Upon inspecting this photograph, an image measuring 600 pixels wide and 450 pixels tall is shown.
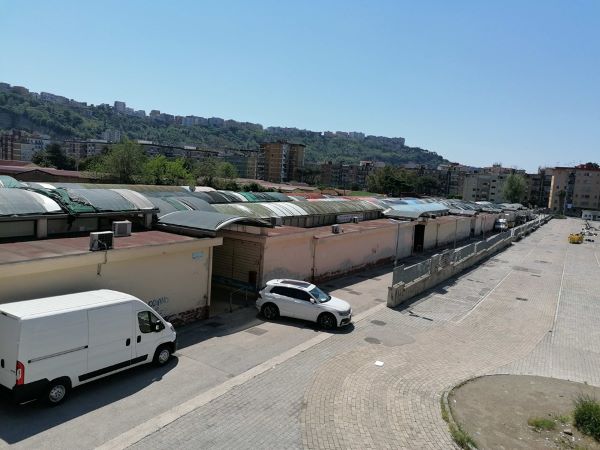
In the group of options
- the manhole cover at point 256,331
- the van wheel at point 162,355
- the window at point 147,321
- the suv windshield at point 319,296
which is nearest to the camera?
A: the window at point 147,321

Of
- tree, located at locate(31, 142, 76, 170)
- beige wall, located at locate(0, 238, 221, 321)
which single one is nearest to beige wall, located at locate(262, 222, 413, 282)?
beige wall, located at locate(0, 238, 221, 321)

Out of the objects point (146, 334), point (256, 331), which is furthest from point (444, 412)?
point (146, 334)

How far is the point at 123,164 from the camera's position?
7269 centimetres

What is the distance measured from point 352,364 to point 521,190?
485 feet

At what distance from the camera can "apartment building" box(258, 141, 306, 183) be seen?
18025 centimetres

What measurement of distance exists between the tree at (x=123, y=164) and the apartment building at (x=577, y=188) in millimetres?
136788

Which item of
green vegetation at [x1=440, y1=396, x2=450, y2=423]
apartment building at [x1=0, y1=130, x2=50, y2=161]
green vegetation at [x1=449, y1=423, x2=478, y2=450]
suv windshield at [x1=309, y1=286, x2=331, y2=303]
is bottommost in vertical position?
green vegetation at [x1=440, y1=396, x2=450, y2=423]

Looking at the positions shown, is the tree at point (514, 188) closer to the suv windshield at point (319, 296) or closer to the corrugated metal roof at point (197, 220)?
the suv windshield at point (319, 296)

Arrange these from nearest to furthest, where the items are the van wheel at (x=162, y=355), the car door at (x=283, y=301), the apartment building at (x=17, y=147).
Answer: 1. the van wheel at (x=162, y=355)
2. the car door at (x=283, y=301)
3. the apartment building at (x=17, y=147)

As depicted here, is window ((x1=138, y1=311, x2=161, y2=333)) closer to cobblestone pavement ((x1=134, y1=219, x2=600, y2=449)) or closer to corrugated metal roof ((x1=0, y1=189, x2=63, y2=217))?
cobblestone pavement ((x1=134, y1=219, x2=600, y2=449))

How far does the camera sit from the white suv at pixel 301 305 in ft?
53.5

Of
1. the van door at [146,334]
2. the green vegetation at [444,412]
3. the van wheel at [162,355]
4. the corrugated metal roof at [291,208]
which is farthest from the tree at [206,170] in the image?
the green vegetation at [444,412]

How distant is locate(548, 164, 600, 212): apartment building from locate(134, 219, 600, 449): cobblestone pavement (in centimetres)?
14718

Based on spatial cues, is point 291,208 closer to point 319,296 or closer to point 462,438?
point 319,296
